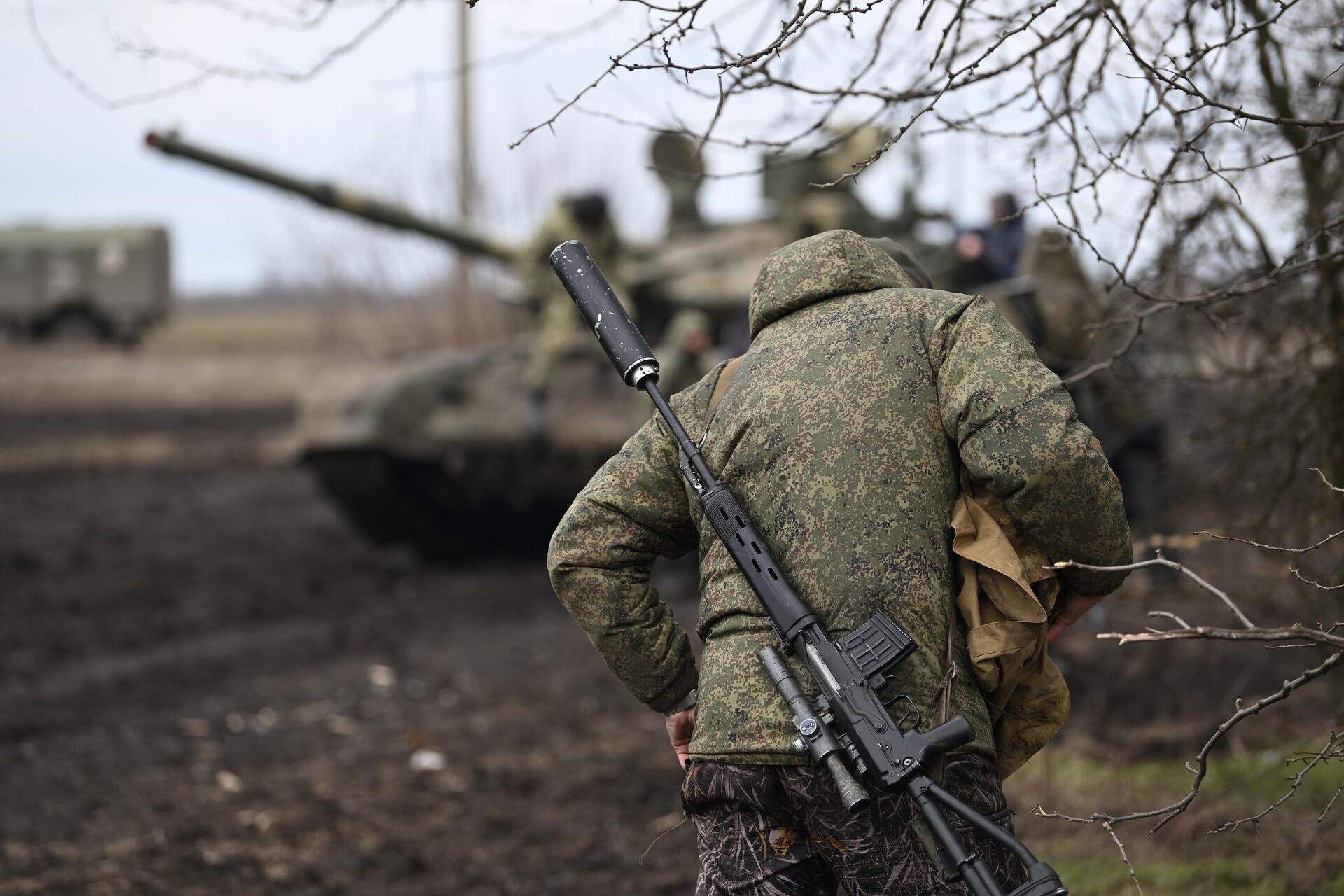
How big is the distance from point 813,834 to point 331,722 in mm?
4548

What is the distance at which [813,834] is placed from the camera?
2.50m

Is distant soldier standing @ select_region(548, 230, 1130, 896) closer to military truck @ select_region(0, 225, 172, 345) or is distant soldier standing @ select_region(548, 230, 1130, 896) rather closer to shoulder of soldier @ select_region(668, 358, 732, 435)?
shoulder of soldier @ select_region(668, 358, 732, 435)

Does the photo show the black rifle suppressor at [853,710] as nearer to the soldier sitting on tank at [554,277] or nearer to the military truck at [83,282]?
the soldier sitting on tank at [554,277]

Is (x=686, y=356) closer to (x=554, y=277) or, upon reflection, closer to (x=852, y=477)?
(x=554, y=277)

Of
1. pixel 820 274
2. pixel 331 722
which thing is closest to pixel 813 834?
pixel 820 274

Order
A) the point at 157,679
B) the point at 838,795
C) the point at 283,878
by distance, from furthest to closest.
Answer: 1. the point at 157,679
2. the point at 283,878
3. the point at 838,795

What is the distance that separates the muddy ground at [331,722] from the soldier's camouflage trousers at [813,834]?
1.52 metres

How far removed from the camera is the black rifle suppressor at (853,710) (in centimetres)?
232

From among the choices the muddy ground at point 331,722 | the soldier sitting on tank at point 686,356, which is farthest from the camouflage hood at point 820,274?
the soldier sitting on tank at point 686,356

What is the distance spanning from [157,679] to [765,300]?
5441 mm

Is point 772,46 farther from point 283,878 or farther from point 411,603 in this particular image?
point 411,603

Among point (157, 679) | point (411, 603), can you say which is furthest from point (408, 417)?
point (157, 679)

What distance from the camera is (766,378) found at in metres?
2.65

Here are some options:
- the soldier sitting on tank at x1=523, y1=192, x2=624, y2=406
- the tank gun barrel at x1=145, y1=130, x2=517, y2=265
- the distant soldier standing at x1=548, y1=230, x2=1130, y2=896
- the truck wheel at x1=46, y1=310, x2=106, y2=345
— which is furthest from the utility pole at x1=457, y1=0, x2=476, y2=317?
the truck wheel at x1=46, y1=310, x2=106, y2=345
